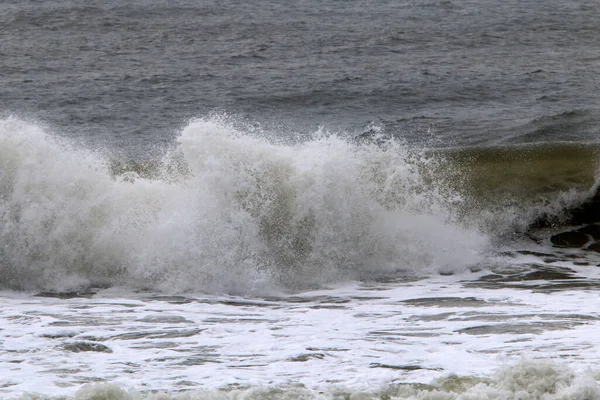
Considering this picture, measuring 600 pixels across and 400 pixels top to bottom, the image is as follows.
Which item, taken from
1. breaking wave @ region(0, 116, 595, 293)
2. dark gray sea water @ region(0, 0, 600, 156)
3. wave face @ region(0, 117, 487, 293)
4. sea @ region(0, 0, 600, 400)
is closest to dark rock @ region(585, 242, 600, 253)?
sea @ region(0, 0, 600, 400)

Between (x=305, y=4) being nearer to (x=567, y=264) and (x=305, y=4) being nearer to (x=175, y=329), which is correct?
(x=567, y=264)

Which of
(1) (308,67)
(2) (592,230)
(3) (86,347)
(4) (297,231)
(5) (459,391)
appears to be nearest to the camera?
(5) (459,391)

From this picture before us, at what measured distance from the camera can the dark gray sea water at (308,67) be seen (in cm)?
1619

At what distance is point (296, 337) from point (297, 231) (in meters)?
2.76

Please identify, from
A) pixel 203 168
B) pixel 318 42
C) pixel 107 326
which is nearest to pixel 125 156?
pixel 203 168

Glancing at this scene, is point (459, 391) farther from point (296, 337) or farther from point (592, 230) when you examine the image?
point (592, 230)

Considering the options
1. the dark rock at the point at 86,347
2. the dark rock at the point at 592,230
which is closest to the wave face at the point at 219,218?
the dark rock at the point at 592,230

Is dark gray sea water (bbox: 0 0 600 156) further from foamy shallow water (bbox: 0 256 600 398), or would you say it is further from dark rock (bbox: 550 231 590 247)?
foamy shallow water (bbox: 0 256 600 398)

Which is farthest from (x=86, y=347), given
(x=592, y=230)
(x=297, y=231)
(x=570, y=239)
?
(x=592, y=230)

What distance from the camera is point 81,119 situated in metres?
16.0

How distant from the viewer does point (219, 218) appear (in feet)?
32.9

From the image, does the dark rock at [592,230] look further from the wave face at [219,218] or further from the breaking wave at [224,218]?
the wave face at [219,218]

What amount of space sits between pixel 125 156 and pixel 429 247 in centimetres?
559

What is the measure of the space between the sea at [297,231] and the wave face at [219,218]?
23 millimetres
